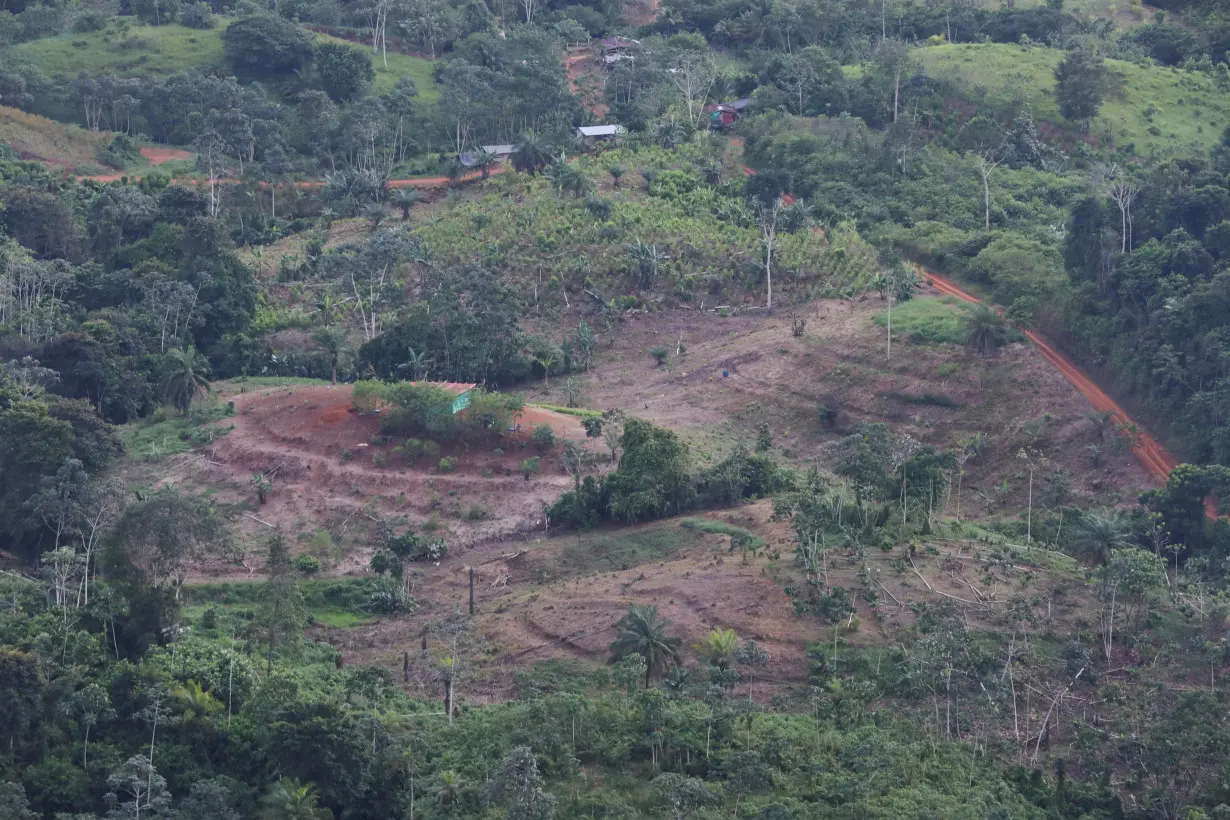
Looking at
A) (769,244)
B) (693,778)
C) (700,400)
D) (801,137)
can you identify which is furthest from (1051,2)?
(693,778)

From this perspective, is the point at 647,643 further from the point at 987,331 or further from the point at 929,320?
the point at 929,320

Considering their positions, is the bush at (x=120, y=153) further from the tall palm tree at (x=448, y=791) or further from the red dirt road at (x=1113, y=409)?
the tall palm tree at (x=448, y=791)

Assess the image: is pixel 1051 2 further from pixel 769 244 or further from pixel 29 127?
pixel 29 127

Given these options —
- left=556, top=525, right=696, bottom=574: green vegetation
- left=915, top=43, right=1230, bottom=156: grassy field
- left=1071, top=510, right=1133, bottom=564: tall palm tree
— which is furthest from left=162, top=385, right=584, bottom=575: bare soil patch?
left=915, top=43, right=1230, bottom=156: grassy field

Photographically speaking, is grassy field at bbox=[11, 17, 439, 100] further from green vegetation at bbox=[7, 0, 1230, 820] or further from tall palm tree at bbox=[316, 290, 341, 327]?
tall palm tree at bbox=[316, 290, 341, 327]

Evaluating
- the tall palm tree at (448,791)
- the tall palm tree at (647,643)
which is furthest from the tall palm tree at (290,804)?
the tall palm tree at (647,643)

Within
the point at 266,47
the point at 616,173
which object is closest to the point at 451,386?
the point at 616,173
